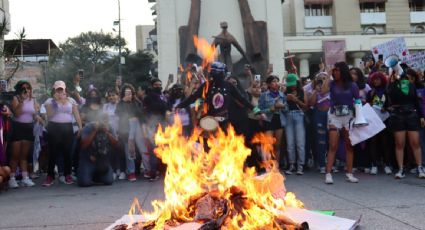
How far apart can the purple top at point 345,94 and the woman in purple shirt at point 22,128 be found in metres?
5.23

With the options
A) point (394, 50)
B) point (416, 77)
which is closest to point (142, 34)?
point (394, 50)

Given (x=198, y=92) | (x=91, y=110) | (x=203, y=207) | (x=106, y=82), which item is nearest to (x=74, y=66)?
(x=106, y=82)

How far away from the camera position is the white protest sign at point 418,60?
403 inches

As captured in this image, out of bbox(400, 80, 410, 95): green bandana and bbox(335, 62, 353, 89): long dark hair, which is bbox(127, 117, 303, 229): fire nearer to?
bbox(335, 62, 353, 89): long dark hair

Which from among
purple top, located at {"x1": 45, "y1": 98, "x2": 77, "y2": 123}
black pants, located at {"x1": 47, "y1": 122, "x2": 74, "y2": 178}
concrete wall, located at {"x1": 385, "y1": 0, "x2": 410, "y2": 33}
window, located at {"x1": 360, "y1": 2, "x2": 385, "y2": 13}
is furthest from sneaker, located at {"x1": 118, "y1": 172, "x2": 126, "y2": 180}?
concrete wall, located at {"x1": 385, "y1": 0, "x2": 410, "y2": 33}

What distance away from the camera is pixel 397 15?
4588cm

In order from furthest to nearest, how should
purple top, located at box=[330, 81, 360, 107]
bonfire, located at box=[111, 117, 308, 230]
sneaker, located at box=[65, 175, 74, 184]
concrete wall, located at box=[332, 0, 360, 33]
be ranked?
concrete wall, located at box=[332, 0, 360, 33]
sneaker, located at box=[65, 175, 74, 184]
purple top, located at box=[330, 81, 360, 107]
bonfire, located at box=[111, 117, 308, 230]

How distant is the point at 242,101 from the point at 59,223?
3.01 metres

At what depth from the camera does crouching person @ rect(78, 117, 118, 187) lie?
8062 millimetres

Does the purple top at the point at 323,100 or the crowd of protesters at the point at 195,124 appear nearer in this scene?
the crowd of protesters at the point at 195,124

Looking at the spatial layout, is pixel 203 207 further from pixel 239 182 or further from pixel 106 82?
pixel 106 82

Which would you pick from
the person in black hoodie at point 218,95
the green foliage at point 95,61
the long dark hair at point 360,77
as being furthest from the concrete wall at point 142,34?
the person in black hoodie at point 218,95

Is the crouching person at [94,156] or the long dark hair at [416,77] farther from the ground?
the long dark hair at [416,77]

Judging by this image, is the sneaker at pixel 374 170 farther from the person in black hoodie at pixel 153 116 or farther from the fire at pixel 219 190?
the fire at pixel 219 190
